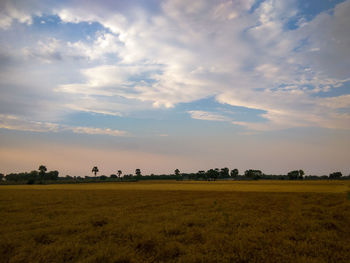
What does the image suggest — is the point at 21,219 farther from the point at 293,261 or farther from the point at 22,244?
the point at 293,261

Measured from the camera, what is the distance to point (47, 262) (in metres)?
8.16

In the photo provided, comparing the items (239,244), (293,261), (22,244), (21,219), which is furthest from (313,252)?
(21,219)

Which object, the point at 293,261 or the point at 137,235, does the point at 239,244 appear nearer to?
the point at 293,261

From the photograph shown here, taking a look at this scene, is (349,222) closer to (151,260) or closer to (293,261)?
(293,261)

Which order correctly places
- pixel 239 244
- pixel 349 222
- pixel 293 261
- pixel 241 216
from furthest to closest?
1. pixel 241 216
2. pixel 349 222
3. pixel 239 244
4. pixel 293 261

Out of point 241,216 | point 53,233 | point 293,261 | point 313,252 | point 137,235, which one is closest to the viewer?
point 293,261

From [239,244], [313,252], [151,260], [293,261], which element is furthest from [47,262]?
[313,252]

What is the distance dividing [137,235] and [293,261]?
6.89 meters

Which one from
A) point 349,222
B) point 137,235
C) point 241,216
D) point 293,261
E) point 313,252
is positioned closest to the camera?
point 293,261

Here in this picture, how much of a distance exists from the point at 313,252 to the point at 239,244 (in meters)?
2.76

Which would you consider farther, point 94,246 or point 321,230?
point 321,230

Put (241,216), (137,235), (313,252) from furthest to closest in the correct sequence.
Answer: (241,216), (137,235), (313,252)

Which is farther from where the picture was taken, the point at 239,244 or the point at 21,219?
the point at 21,219

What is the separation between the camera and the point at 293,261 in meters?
7.98
